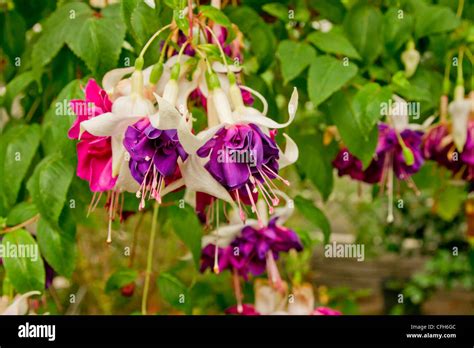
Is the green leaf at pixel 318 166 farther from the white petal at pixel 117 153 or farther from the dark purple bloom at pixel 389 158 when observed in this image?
the white petal at pixel 117 153

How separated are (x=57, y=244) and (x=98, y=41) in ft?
0.81

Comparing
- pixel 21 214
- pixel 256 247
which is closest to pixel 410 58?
pixel 256 247

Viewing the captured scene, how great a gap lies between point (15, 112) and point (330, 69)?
67cm

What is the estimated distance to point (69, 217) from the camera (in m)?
0.78

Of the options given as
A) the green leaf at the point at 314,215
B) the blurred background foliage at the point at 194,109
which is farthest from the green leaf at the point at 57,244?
the green leaf at the point at 314,215

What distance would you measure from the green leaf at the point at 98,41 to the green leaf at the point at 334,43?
263 millimetres

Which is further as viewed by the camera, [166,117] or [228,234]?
[228,234]

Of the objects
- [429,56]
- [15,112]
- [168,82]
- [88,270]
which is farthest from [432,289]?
[168,82]

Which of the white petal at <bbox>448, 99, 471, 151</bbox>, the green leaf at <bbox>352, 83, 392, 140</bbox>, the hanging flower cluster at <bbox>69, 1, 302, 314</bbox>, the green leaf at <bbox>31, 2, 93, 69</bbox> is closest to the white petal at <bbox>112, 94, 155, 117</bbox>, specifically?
the hanging flower cluster at <bbox>69, 1, 302, 314</bbox>

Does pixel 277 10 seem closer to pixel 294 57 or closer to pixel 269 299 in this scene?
pixel 294 57

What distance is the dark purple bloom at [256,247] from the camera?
2.76ft

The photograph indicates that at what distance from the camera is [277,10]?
0.88m

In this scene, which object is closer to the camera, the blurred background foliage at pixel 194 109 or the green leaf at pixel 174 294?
the blurred background foliage at pixel 194 109
